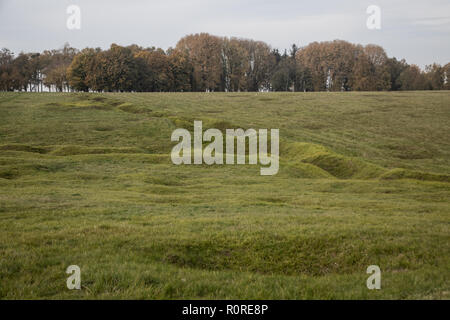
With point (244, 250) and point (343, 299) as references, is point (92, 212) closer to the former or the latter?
point (244, 250)

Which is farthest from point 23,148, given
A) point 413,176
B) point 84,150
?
point 413,176

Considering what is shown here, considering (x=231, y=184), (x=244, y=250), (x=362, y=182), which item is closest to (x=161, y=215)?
(x=244, y=250)

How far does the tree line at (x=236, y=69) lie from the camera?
12450cm

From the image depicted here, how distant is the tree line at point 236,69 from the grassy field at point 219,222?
239ft

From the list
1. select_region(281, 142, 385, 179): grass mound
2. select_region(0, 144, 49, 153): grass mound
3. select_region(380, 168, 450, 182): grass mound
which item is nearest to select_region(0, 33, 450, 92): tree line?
select_region(0, 144, 49, 153): grass mound

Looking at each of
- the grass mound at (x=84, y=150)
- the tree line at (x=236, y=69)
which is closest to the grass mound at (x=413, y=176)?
the grass mound at (x=84, y=150)

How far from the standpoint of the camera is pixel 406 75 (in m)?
137

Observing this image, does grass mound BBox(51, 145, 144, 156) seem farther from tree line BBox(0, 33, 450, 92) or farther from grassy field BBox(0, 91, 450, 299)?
tree line BBox(0, 33, 450, 92)

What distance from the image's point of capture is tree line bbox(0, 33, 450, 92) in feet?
408

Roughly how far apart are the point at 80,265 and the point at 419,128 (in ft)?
225

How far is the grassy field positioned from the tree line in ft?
239

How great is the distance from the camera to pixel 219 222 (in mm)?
16859

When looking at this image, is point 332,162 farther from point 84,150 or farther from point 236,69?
point 236,69

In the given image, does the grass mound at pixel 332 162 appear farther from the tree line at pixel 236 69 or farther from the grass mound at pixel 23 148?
the tree line at pixel 236 69
